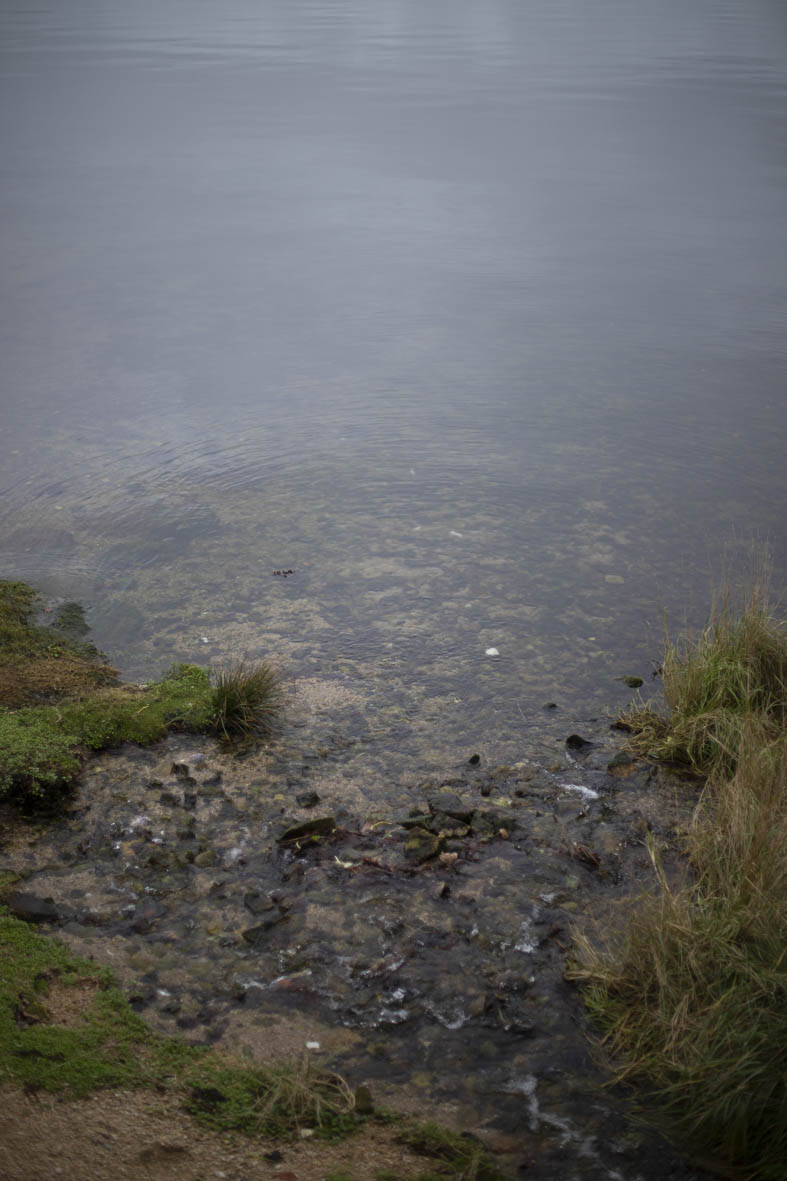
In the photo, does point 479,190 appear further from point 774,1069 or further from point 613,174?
point 774,1069

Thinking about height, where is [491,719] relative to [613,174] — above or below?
below

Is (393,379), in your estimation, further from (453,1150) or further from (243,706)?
(453,1150)

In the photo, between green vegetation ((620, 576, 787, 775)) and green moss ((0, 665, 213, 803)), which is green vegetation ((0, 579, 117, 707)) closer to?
green moss ((0, 665, 213, 803))

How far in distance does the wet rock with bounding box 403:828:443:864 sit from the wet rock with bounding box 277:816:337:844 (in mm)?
189

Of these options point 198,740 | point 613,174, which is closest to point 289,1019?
point 198,740

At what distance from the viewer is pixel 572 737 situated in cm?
281

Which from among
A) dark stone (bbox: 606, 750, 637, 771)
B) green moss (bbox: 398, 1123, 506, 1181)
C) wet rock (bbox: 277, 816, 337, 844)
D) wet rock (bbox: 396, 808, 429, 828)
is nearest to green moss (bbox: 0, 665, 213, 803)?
wet rock (bbox: 277, 816, 337, 844)

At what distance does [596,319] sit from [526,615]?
3.56 metres

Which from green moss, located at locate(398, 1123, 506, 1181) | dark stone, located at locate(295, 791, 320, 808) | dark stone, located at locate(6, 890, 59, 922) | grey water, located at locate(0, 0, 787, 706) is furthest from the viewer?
grey water, located at locate(0, 0, 787, 706)

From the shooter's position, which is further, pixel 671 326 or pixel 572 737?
pixel 671 326

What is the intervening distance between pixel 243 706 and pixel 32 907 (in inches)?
34.7

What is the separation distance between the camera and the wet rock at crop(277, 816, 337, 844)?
2346 millimetres

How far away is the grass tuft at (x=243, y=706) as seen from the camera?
9.13 feet

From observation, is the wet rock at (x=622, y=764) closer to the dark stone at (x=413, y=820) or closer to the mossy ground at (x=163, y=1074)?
the dark stone at (x=413, y=820)
